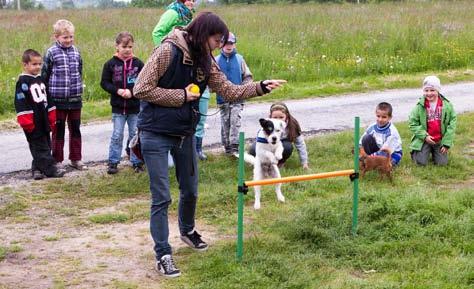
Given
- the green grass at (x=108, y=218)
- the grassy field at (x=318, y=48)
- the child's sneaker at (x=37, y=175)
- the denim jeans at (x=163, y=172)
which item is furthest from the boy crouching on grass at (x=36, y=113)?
the grassy field at (x=318, y=48)

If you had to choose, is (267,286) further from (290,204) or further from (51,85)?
(51,85)

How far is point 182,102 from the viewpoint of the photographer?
5.07m

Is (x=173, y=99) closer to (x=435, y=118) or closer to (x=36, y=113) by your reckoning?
(x=36, y=113)

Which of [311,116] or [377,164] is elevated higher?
[377,164]

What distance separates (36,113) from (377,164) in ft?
12.9

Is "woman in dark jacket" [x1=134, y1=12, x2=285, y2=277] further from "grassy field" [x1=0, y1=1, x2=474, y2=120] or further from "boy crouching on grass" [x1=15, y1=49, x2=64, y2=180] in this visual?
"grassy field" [x1=0, y1=1, x2=474, y2=120]

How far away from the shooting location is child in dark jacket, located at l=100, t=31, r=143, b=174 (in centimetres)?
820

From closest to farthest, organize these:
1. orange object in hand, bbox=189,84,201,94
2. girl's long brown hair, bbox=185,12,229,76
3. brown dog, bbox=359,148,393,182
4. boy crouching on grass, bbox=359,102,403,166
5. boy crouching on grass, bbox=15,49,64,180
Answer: girl's long brown hair, bbox=185,12,229,76 → orange object in hand, bbox=189,84,201,94 → brown dog, bbox=359,148,393,182 → boy crouching on grass, bbox=15,49,64,180 → boy crouching on grass, bbox=359,102,403,166

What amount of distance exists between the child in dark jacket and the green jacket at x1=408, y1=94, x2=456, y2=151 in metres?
3.36

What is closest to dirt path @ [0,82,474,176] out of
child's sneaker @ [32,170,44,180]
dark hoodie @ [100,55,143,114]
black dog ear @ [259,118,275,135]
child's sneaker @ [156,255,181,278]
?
child's sneaker @ [32,170,44,180]

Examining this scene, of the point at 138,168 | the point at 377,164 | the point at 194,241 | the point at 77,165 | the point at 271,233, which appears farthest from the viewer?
the point at 77,165

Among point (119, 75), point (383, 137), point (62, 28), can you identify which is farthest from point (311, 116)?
point (62, 28)

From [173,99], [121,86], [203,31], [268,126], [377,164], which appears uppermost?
[203,31]

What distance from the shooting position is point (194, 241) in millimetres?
5805
